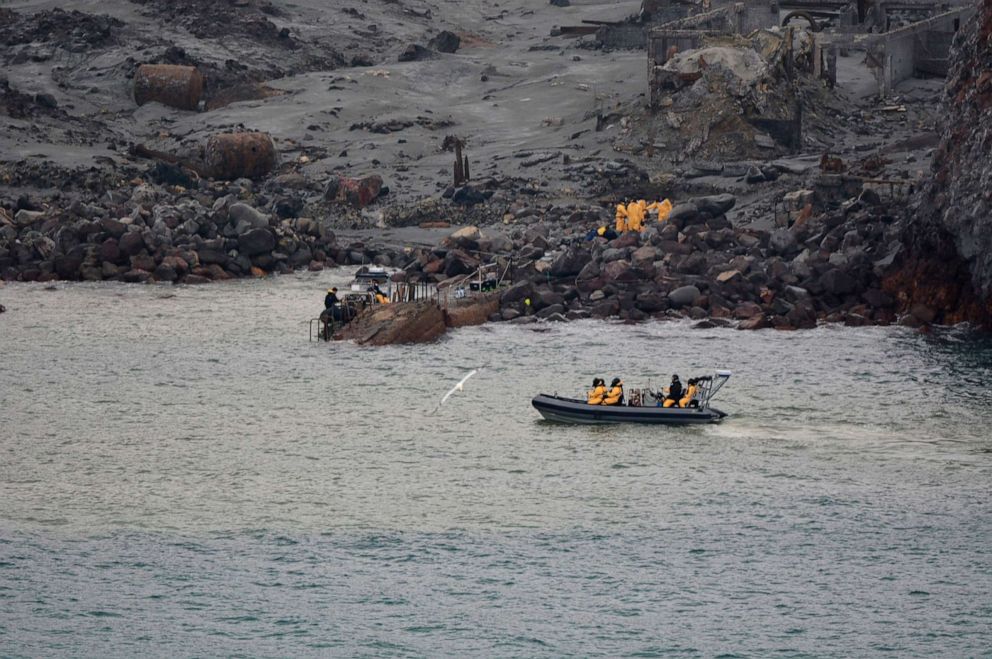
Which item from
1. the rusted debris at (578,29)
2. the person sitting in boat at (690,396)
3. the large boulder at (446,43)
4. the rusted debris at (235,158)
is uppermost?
the rusted debris at (578,29)

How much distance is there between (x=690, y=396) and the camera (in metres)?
54.7

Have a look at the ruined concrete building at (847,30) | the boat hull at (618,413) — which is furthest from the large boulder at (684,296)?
the ruined concrete building at (847,30)

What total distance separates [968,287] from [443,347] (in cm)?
2238

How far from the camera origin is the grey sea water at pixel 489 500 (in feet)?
→ 131

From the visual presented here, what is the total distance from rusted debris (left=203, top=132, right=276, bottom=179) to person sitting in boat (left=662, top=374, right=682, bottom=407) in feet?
176

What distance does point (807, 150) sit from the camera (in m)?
94.9

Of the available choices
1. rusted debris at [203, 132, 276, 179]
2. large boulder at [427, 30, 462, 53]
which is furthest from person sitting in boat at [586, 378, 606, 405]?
large boulder at [427, 30, 462, 53]

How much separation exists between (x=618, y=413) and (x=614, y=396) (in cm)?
58

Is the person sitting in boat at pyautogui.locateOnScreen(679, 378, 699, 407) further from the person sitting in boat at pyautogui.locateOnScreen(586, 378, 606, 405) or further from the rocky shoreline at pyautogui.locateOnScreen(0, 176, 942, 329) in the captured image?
the rocky shoreline at pyautogui.locateOnScreen(0, 176, 942, 329)

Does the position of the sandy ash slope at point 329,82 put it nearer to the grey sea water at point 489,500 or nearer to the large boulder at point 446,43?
the large boulder at point 446,43

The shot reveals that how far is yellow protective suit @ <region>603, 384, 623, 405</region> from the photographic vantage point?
54.7 meters

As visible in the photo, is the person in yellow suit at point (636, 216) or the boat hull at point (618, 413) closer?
the boat hull at point (618, 413)

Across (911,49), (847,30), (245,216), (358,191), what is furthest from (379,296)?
(847,30)

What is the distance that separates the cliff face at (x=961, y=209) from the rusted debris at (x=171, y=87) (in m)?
60.2
